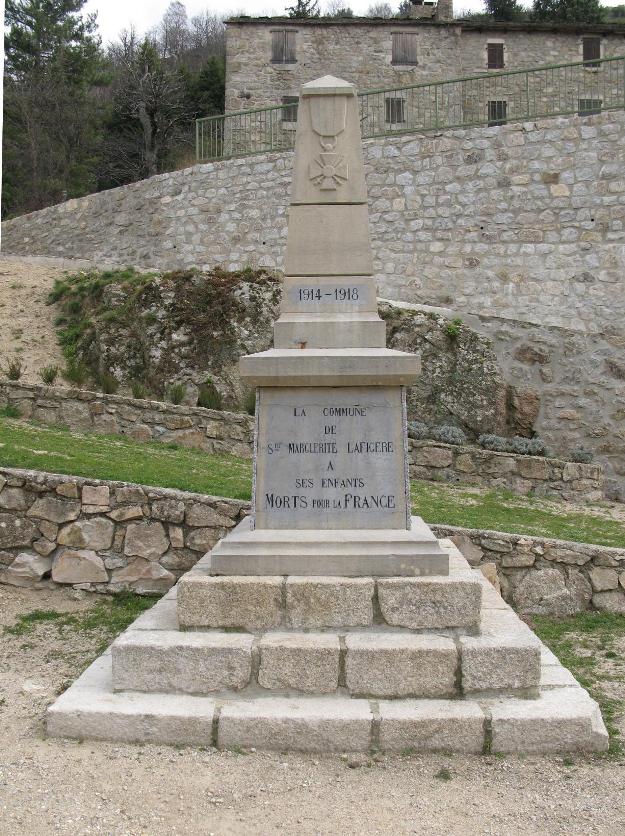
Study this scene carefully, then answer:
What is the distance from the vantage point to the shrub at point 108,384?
523 inches

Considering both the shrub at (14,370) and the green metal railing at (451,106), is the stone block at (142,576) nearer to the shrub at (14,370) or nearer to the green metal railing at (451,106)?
the shrub at (14,370)

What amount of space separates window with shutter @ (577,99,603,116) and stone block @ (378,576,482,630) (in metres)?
12.4

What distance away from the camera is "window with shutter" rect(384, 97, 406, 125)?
56.6 ft

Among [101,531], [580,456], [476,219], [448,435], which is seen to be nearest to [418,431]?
[448,435]

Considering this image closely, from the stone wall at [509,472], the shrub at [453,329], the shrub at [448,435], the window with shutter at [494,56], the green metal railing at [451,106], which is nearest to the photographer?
the stone wall at [509,472]

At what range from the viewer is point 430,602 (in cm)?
462

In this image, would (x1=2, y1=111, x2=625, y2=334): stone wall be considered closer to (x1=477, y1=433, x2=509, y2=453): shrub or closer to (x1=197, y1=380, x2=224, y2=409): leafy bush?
(x1=477, y1=433, x2=509, y2=453): shrub

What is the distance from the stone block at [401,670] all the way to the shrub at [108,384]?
31.0ft

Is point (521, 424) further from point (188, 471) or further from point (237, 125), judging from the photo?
point (237, 125)

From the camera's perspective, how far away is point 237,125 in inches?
750

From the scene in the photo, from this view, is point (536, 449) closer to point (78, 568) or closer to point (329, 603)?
→ point (78, 568)

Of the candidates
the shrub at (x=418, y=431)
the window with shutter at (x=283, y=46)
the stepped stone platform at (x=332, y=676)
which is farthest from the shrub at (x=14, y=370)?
the window with shutter at (x=283, y=46)

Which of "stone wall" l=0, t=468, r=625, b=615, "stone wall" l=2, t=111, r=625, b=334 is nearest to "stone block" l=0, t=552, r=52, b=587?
"stone wall" l=0, t=468, r=625, b=615

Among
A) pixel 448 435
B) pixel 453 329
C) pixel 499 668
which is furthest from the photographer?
pixel 453 329
